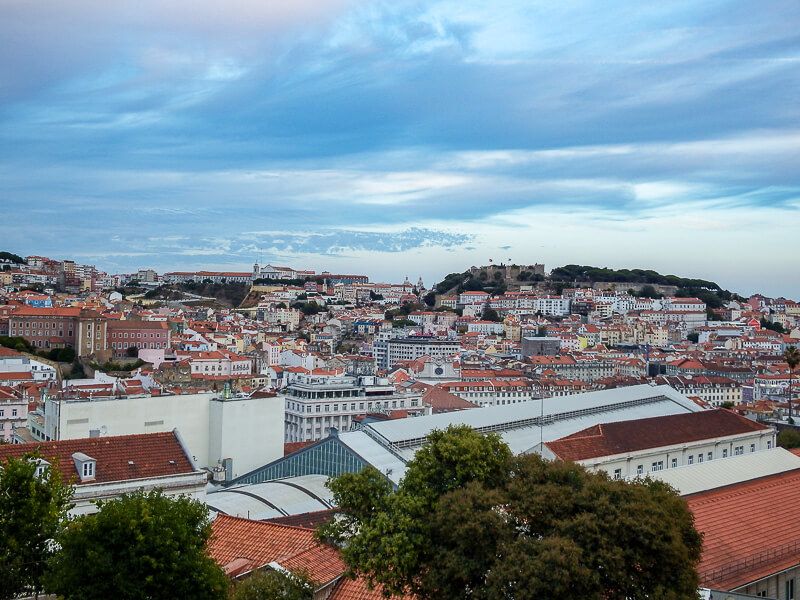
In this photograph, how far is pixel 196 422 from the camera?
30953 millimetres

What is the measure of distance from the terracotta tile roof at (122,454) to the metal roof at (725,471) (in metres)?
11.6

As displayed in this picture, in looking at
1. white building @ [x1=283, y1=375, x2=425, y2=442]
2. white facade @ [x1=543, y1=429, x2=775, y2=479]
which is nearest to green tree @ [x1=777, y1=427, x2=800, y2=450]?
white facade @ [x1=543, y1=429, x2=775, y2=479]

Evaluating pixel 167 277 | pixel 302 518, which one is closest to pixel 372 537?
pixel 302 518

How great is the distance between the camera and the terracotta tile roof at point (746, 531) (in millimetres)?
17156

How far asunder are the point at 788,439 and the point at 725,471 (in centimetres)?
1887

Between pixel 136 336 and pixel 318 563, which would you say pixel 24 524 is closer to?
pixel 318 563

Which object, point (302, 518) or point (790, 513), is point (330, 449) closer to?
point (302, 518)

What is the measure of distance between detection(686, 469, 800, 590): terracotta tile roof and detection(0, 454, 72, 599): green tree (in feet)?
36.8

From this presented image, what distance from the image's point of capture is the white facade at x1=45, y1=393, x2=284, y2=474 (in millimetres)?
28359

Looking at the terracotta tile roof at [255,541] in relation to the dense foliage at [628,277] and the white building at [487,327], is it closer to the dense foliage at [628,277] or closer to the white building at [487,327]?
the white building at [487,327]

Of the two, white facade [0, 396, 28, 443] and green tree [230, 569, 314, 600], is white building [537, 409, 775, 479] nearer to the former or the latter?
green tree [230, 569, 314, 600]

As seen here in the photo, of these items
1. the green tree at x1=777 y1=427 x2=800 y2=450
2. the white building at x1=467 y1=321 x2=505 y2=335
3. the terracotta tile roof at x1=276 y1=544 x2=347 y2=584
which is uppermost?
the terracotta tile roof at x1=276 y1=544 x2=347 y2=584

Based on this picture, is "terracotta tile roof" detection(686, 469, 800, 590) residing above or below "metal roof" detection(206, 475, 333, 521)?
above

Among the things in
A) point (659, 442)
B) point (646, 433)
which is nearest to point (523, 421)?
point (646, 433)
